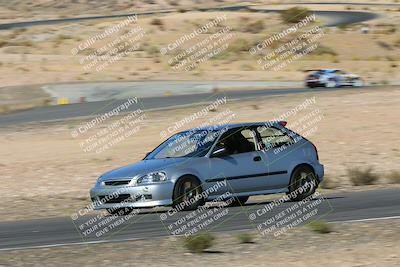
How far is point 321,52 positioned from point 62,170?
40386mm

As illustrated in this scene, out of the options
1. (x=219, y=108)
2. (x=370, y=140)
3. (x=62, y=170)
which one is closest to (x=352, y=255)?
(x=62, y=170)

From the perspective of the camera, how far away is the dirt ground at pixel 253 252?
32.7ft

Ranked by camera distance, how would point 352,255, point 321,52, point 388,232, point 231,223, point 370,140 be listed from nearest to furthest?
point 352,255, point 388,232, point 231,223, point 370,140, point 321,52

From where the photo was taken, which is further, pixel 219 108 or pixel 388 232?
pixel 219 108

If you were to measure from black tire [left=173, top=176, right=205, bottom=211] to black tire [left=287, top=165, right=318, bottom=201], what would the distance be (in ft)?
5.92

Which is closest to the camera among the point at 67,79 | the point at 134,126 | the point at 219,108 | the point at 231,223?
the point at 231,223

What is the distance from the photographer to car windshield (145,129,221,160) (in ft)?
52.4

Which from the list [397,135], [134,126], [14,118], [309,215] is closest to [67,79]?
[14,118]

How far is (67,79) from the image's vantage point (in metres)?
48.4

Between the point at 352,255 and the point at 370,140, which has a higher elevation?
the point at 352,255

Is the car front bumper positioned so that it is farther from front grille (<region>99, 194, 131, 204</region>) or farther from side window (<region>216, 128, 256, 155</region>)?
side window (<region>216, 128, 256, 155</region>)

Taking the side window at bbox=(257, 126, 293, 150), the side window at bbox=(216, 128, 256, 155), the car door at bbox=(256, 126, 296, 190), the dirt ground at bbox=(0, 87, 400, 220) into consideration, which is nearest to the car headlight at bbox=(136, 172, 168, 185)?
the side window at bbox=(216, 128, 256, 155)

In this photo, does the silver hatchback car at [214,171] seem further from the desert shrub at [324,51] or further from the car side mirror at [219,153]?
the desert shrub at [324,51]

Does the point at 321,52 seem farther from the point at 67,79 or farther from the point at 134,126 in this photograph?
the point at 134,126
